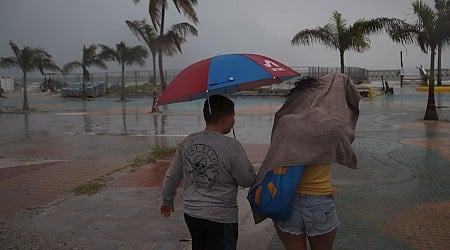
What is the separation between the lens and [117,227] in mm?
4836

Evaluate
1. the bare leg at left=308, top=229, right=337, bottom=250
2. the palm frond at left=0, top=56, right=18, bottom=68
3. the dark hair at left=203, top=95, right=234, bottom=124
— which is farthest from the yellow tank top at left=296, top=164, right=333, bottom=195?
the palm frond at left=0, top=56, right=18, bottom=68

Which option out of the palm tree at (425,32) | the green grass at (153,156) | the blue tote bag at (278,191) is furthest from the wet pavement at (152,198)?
the palm tree at (425,32)

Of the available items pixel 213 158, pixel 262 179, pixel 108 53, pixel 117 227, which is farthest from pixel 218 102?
pixel 108 53

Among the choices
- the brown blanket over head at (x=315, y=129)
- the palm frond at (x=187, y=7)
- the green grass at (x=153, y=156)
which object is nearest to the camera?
the brown blanket over head at (x=315, y=129)

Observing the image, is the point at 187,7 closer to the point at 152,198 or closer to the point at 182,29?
the point at 182,29

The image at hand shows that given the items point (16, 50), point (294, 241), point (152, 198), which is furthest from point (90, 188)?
point (16, 50)

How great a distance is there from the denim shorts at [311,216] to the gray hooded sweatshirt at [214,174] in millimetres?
308

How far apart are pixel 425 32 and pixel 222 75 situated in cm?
1333

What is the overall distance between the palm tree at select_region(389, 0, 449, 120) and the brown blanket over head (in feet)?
42.6

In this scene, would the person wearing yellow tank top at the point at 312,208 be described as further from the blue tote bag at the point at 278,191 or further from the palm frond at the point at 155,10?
the palm frond at the point at 155,10

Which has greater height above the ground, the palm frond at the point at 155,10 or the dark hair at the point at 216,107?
the palm frond at the point at 155,10

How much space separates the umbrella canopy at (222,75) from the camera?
8.95 feet

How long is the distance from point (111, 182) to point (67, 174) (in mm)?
1058

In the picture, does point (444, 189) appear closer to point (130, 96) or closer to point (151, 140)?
point (151, 140)
